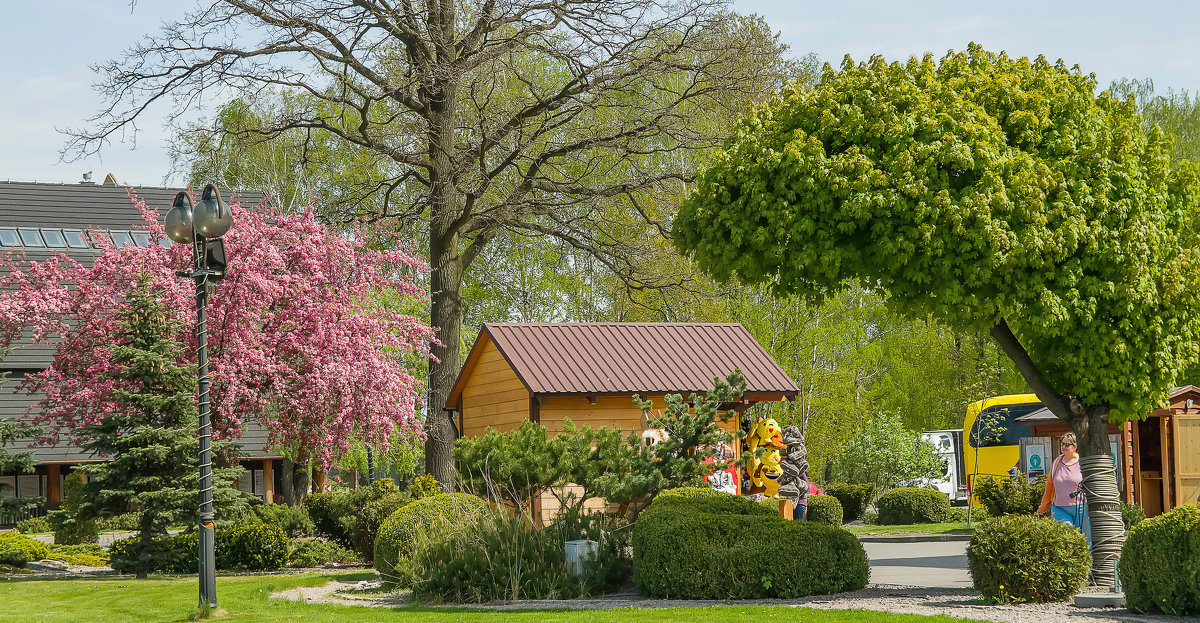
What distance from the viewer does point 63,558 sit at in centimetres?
2036

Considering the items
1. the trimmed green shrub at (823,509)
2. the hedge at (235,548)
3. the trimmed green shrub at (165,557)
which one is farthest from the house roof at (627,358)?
the trimmed green shrub at (165,557)

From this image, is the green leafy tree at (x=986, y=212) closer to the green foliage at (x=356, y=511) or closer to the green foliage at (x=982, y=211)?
the green foliage at (x=982, y=211)

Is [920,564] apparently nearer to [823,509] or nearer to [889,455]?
[823,509]

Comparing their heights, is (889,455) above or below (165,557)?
above

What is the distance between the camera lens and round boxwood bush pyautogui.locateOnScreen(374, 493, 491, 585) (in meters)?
13.4

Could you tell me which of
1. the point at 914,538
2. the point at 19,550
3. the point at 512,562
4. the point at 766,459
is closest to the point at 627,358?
the point at 766,459

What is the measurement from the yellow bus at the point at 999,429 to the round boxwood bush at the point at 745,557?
17557 millimetres

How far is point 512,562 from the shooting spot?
486 inches

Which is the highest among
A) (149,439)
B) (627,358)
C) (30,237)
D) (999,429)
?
(30,237)

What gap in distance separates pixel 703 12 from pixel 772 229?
1102 centimetres

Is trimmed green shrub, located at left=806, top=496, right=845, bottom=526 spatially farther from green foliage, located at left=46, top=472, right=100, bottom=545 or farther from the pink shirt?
green foliage, located at left=46, top=472, right=100, bottom=545

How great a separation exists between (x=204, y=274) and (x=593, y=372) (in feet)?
27.1

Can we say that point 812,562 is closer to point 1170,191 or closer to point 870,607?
point 870,607

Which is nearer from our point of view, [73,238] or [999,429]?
[999,429]
